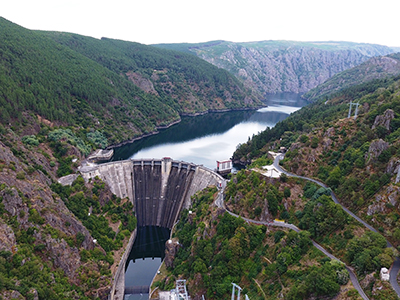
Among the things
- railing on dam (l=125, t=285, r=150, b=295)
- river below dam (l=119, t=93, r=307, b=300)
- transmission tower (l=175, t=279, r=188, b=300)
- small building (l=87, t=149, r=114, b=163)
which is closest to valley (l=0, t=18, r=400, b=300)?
transmission tower (l=175, t=279, r=188, b=300)

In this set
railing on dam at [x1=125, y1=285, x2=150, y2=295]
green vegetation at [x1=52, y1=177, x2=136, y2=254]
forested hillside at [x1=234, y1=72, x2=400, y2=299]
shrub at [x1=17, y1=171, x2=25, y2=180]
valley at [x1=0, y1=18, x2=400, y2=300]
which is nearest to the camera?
forested hillside at [x1=234, y1=72, x2=400, y2=299]

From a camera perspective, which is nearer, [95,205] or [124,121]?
[95,205]

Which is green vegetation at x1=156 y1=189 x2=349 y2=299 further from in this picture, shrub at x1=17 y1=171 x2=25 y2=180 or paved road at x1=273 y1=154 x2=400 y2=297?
shrub at x1=17 y1=171 x2=25 y2=180

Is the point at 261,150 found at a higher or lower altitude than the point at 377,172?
lower

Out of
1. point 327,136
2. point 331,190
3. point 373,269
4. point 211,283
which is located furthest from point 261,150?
point 373,269

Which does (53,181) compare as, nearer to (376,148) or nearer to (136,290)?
(136,290)

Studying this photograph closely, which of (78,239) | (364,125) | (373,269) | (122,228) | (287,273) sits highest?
(364,125)


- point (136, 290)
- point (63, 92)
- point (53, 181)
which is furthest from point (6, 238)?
point (63, 92)

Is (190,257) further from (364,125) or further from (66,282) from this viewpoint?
(364,125)
